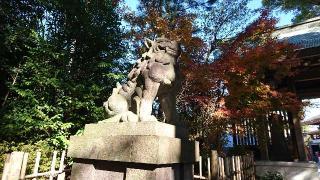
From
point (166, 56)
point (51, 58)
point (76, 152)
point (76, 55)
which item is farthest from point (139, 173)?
point (76, 55)

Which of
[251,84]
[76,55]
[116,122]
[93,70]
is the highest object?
[76,55]

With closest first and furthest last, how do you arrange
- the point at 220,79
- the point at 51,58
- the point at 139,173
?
the point at 139,173, the point at 220,79, the point at 51,58

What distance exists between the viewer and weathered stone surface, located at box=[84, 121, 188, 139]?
2.59 meters

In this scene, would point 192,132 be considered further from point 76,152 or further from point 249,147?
point 76,152

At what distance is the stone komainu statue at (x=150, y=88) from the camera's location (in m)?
2.95

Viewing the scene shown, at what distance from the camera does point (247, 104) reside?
7941 millimetres

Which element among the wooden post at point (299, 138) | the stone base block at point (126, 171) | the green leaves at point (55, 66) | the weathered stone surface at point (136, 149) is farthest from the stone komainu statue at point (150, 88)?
the wooden post at point (299, 138)

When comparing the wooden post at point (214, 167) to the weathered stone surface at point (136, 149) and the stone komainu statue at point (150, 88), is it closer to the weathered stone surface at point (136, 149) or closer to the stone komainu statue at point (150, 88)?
the weathered stone surface at point (136, 149)

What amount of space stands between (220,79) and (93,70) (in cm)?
471

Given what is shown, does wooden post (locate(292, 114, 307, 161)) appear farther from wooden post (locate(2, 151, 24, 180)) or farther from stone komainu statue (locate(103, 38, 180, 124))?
wooden post (locate(2, 151, 24, 180))

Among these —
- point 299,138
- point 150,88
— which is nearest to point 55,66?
point 150,88

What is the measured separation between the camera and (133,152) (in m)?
2.51

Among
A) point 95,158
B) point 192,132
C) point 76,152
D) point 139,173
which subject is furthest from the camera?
point 192,132

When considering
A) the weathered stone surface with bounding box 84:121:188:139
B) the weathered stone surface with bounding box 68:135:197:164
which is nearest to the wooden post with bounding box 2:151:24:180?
the weathered stone surface with bounding box 68:135:197:164
